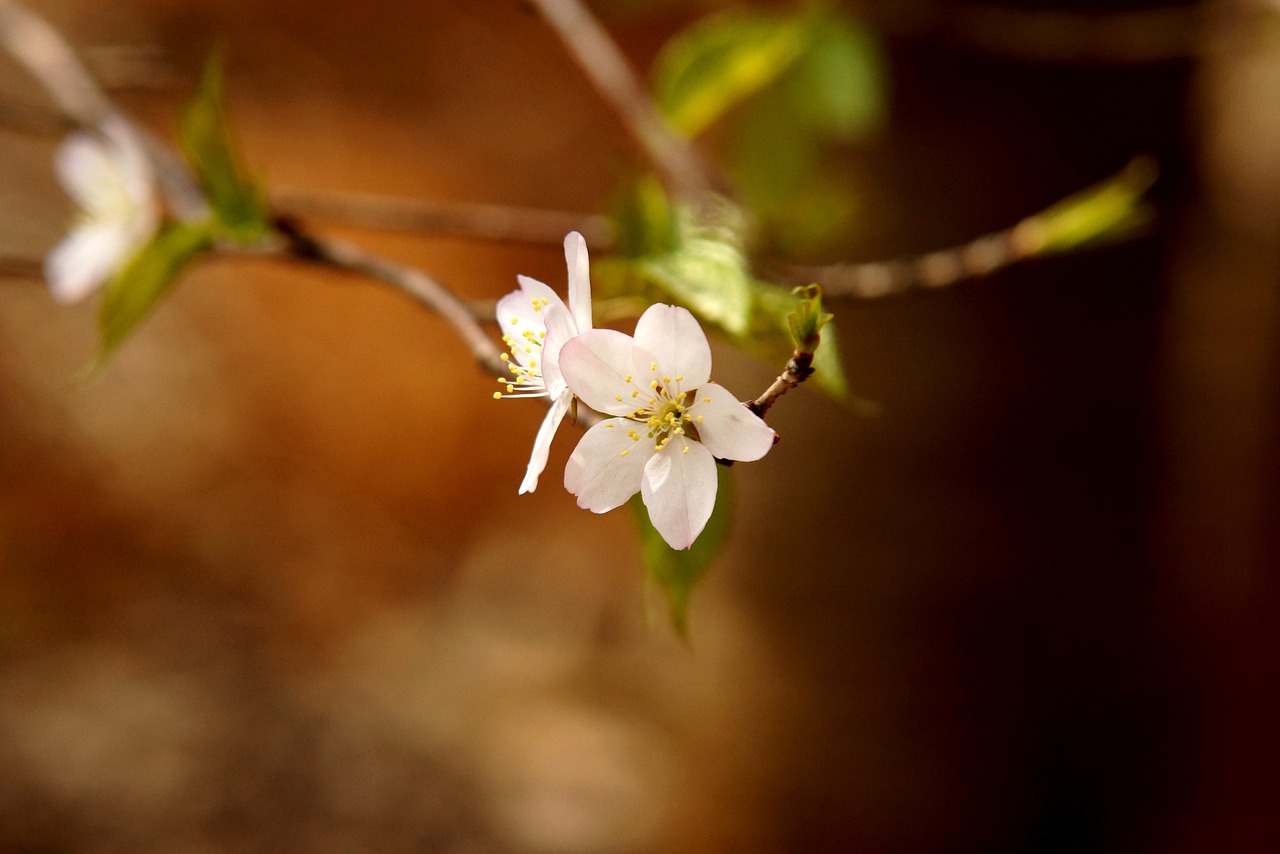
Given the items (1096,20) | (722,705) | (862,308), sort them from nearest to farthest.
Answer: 1. (1096,20)
2. (862,308)
3. (722,705)

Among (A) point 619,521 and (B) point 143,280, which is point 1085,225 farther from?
(A) point 619,521

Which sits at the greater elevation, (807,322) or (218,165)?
(218,165)

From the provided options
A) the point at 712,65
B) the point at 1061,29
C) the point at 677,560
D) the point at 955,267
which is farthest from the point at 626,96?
the point at 1061,29

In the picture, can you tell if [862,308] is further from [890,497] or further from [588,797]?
[588,797]

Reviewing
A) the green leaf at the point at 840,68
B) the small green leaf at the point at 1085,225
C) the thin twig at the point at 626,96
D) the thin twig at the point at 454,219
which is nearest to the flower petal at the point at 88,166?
the thin twig at the point at 454,219

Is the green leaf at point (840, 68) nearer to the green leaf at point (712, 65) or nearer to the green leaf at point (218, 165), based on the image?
the green leaf at point (712, 65)

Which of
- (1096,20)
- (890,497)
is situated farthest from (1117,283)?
(890,497)
